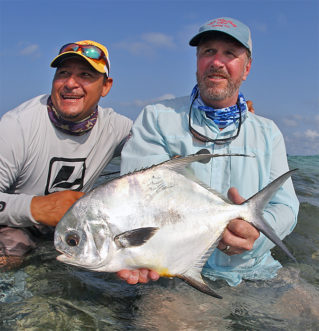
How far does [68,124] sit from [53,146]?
0.25 meters

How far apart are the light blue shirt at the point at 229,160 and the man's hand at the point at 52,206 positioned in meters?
0.58

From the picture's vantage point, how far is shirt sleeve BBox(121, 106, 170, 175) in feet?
9.42

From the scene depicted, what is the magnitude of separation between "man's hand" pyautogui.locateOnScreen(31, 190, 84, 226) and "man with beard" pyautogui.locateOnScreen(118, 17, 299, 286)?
59cm

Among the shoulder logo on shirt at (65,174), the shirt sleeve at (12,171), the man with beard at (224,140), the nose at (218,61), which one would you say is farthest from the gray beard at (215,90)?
the shirt sleeve at (12,171)

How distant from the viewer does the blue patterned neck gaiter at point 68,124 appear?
11.4ft

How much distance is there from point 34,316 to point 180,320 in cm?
104

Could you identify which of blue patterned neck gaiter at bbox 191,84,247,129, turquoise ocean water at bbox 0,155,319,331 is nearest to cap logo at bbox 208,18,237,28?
blue patterned neck gaiter at bbox 191,84,247,129

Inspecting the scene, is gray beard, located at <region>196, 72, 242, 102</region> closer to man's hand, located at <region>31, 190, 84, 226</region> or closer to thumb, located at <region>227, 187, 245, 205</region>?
thumb, located at <region>227, 187, 245, 205</region>

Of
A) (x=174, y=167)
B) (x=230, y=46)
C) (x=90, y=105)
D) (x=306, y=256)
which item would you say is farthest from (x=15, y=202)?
(x=306, y=256)

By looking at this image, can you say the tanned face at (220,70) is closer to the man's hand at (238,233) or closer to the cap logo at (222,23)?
the cap logo at (222,23)

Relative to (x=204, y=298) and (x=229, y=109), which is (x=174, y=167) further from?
(x=204, y=298)

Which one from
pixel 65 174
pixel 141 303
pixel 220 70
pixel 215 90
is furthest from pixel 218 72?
pixel 141 303

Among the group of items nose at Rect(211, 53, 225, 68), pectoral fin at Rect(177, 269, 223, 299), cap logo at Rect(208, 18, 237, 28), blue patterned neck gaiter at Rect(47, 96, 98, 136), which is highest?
cap logo at Rect(208, 18, 237, 28)

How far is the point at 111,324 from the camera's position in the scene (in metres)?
2.62
